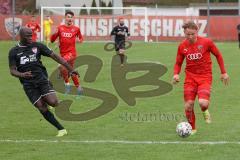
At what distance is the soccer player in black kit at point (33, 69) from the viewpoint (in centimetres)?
1089

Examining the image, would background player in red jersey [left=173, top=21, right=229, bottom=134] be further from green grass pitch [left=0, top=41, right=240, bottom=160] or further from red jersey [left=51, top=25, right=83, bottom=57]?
red jersey [left=51, top=25, right=83, bottom=57]

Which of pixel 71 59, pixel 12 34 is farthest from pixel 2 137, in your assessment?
pixel 12 34

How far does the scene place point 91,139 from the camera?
1075cm

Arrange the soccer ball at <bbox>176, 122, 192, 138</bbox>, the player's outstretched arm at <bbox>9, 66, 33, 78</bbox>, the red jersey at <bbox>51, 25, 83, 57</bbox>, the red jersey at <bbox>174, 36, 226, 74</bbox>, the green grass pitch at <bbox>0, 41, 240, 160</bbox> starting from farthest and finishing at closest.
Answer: the red jersey at <bbox>51, 25, 83, 57</bbox> < the red jersey at <bbox>174, 36, 226, 74</bbox> < the player's outstretched arm at <bbox>9, 66, 33, 78</bbox> < the soccer ball at <bbox>176, 122, 192, 138</bbox> < the green grass pitch at <bbox>0, 41, 240, 160</bbox>

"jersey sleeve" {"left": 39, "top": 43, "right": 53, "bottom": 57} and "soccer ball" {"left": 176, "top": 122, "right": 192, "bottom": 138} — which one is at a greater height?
"jersey sleeve" {"left": 39, "top": 43, "right": 53, "bottom": 57}

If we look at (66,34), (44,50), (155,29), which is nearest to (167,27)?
(155,29)

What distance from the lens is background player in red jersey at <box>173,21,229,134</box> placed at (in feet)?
35.5

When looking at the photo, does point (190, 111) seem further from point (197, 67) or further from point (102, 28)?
point (102, 28)

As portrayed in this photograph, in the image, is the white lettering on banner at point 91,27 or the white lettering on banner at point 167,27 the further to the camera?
the white lettering on banner at point 167,27

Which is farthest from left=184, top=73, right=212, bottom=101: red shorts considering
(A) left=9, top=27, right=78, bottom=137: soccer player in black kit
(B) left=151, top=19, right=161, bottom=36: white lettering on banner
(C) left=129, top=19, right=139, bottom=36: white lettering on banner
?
(B) left=151, top=19, right=161, bottom=36: white lettering on banner

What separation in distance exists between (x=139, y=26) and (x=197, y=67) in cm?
4121

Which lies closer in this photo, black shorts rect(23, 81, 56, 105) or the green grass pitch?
the green grass pitch

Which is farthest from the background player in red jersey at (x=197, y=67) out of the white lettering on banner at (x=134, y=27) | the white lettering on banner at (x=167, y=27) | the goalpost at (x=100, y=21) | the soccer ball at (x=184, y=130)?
the white lettering on banner at (x=167, y=27)

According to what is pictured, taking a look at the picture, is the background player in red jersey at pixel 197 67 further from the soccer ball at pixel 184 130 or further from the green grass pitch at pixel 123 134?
the green grass pitch at pixel 123 134
